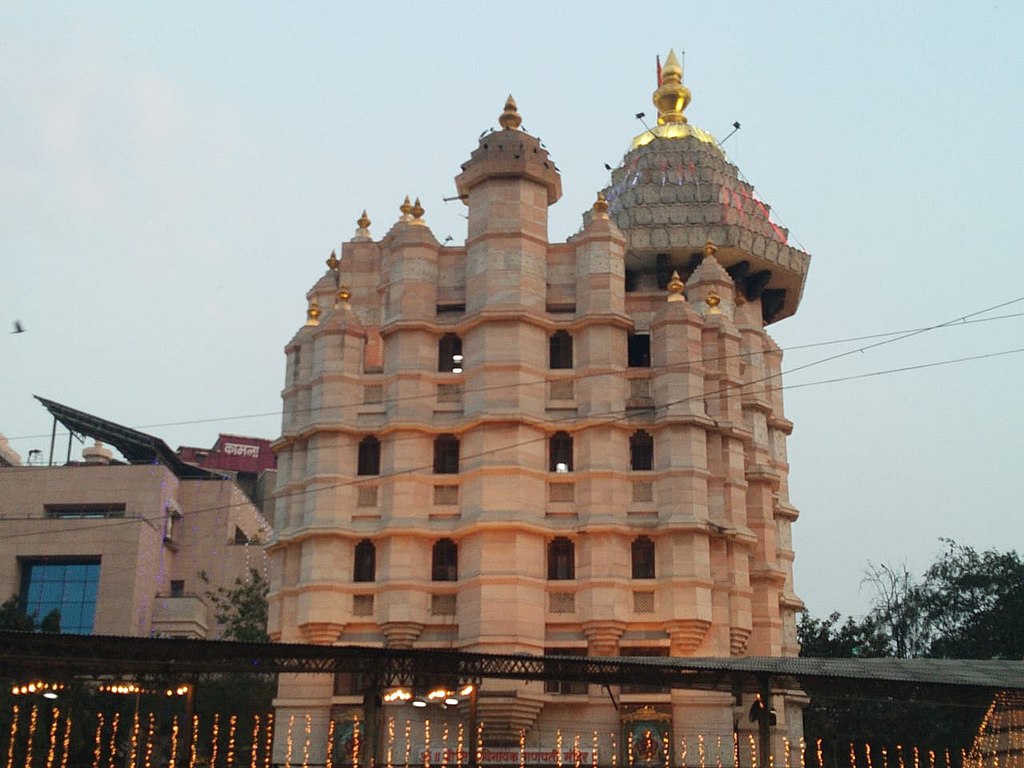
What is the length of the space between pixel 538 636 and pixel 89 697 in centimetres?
1818

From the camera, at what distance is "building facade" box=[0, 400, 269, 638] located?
77.6 meters

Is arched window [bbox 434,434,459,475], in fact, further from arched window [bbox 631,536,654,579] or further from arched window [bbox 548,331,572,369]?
arched window [bbox 631,536,654,579]

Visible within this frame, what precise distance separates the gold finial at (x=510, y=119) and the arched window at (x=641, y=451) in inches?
483

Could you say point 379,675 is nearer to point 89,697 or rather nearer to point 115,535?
point 89,697

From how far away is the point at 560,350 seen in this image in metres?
53.2

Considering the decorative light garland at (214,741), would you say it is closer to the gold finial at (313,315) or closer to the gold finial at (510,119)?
the gold finial at (313,315)

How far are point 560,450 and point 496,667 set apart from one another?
13.3 meters

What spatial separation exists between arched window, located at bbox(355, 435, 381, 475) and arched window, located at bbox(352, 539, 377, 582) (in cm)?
261

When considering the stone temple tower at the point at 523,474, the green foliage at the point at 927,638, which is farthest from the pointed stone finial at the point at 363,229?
the green foliage at the point at 927,638

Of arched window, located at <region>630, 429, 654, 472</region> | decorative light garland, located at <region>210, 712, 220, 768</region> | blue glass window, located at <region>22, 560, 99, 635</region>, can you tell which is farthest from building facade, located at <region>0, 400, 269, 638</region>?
arched window, located at <region>630, 429, 654, 472</region>

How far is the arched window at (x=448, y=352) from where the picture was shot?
2110 inches

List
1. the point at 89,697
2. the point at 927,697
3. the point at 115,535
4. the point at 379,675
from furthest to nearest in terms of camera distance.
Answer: the point at 115,535
the point at 89,697
the point at 927,697
the point at 379,675

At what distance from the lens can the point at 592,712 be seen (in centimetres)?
4856

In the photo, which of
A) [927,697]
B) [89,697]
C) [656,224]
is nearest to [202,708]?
[89,697]
